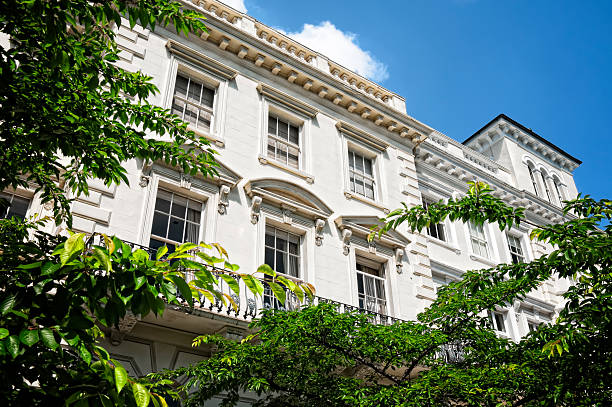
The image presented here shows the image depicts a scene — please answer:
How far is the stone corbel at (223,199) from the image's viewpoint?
41.0ft

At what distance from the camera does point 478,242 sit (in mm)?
19406

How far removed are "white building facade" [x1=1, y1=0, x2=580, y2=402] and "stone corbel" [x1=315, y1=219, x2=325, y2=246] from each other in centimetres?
3

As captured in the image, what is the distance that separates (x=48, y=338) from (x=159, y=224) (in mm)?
9121

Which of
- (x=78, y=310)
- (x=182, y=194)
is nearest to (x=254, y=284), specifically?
(x=78, y=310)

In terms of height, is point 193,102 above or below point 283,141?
above

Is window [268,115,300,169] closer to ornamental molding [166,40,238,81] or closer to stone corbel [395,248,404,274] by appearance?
ornamental molding [166,40,238,81]

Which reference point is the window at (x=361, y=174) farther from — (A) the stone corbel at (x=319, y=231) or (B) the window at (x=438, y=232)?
(B) the window at (x=438, y=232)

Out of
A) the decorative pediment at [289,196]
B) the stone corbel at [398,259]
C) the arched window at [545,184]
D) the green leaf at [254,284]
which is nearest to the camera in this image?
the green leaf at [254,284]

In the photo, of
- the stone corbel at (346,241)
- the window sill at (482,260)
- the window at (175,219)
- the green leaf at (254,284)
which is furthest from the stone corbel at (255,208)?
the green leaf at (254,284)

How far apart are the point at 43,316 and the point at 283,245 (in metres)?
10.6

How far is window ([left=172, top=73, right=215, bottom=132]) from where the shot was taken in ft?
45.5

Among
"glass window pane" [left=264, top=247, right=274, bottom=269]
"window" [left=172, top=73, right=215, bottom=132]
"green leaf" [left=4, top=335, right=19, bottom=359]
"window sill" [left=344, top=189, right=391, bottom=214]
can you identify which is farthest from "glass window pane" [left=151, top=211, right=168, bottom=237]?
"green leaf" [left=4, top=335, right=19, bottom=359]

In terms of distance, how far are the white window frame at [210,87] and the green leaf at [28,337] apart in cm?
1067

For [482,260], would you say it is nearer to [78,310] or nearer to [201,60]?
[201,60]
